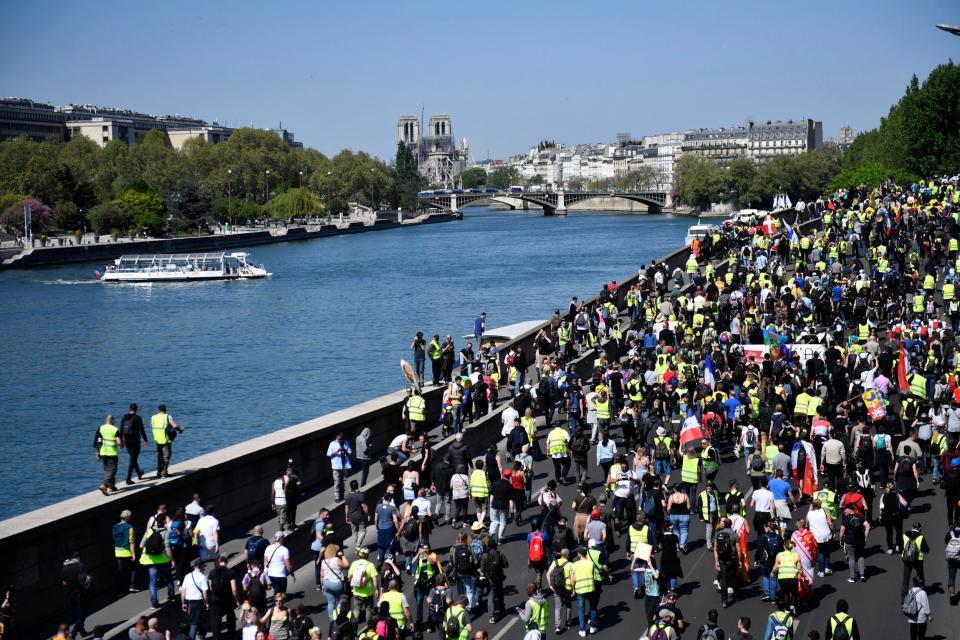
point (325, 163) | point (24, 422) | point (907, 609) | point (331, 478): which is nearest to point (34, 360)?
point (24, 422)

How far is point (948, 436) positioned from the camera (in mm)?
16797

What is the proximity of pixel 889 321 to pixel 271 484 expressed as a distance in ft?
48.4

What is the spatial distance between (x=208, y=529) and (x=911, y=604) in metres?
7.44

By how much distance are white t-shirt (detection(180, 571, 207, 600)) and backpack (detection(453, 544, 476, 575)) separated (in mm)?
2545

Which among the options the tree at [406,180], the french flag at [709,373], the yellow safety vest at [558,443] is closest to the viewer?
the yellow safety vest at [558,443]

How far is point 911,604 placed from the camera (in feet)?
38.0

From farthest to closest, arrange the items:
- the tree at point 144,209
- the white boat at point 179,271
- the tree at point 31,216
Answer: the tree at point 144,209
the tree at point 31,216
the white boat at point 179,271

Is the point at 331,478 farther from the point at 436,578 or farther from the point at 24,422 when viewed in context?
the point at 24,422

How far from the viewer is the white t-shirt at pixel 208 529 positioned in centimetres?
1412

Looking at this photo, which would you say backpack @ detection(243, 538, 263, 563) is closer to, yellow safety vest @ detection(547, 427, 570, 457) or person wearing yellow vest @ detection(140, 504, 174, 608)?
person wearing yellow vest @ detection(140, 504, 174, 608)

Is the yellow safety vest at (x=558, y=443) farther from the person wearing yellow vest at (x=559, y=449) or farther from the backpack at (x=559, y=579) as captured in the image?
the backpack at (x=559, y=579)

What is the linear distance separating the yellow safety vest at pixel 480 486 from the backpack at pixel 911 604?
550cm

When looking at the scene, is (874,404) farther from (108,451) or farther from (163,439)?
(108,451)

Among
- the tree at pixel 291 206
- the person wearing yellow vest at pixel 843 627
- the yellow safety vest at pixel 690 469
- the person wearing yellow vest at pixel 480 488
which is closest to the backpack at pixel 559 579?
the person wearing yellow vest at pixel 843 627
